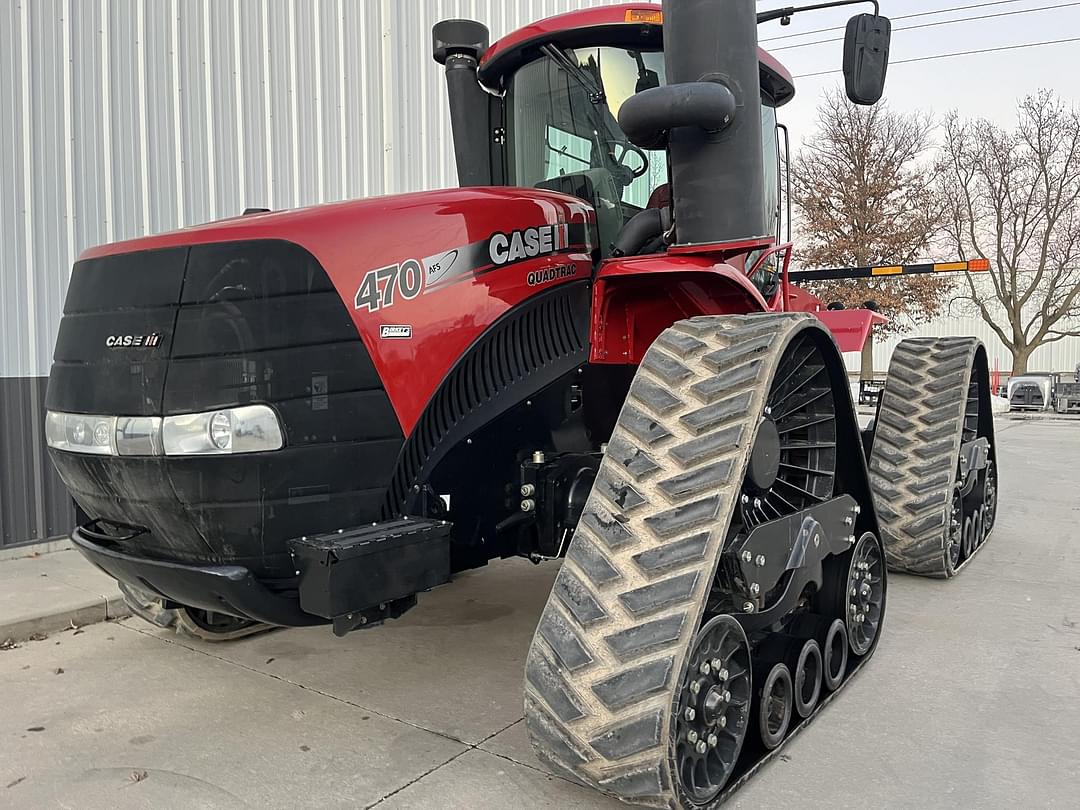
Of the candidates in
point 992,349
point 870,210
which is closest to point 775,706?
point 870,210

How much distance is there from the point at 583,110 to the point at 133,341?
1956mm

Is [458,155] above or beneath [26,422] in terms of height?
above

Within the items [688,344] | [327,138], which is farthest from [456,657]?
[327,138]

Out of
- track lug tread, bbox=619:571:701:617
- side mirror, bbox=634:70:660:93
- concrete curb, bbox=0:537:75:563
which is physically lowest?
concrete curb, bbox=0:537:75:563

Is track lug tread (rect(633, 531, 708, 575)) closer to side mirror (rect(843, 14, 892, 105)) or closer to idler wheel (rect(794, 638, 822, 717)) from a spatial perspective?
idler wheel (rect(794, 638, 822, 717))

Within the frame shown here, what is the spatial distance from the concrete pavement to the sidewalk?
0.42ft

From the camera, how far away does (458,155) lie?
424 centimetres

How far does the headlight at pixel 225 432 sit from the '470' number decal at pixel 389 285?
437 millimetres

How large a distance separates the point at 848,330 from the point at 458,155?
3.19 m

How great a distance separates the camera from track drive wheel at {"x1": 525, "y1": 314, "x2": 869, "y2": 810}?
2.43 meters

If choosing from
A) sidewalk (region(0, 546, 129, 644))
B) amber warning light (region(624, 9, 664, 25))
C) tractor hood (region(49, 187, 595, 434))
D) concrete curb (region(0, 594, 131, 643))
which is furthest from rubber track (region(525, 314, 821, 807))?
sidewalk (region(0, 546, 129, 644))

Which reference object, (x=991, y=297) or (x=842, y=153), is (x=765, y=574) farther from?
(x=991, y=297)

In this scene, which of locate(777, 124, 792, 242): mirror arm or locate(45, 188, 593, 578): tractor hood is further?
locate(777, 124, 792, 242): mirror arm

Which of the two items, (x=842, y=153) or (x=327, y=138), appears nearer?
(x=327, y=138)
